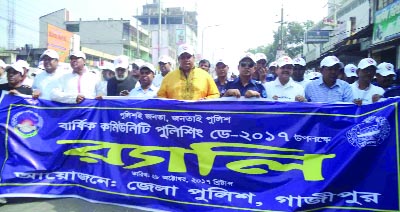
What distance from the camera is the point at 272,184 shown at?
3.45 meters

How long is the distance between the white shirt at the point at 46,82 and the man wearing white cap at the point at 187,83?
1690 mm

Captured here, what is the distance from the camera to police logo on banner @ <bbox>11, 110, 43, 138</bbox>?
4.28 m

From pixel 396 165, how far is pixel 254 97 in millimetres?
1406

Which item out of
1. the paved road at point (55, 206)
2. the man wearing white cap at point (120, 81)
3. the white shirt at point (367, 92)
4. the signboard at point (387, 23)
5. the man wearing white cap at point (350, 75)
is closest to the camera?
the paved road at point (55, 206)

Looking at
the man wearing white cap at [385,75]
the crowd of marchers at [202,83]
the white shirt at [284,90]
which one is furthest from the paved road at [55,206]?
the man wearing white cap at [385,75]

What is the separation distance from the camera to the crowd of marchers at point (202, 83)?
4.26m

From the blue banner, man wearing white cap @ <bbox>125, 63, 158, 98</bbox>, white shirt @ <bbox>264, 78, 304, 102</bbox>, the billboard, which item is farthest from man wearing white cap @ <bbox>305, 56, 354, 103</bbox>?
the billboard

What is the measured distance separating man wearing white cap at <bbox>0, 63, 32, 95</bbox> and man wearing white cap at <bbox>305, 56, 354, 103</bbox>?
3.56m

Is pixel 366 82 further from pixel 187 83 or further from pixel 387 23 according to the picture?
pixel 387 23

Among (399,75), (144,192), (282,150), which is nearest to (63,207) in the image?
(144,192)

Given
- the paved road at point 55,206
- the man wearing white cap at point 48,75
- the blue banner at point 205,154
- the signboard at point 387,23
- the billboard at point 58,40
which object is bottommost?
the paved road at point 55,206

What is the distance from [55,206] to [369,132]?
3.35 metres

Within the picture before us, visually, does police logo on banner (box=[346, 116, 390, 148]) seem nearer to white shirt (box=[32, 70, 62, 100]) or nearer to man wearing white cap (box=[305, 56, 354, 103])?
man wearing white cap (box=[305, 56, 354, 103])

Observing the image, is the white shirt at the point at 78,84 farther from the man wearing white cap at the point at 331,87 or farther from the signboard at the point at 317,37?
the signboard at the point at 317,37
